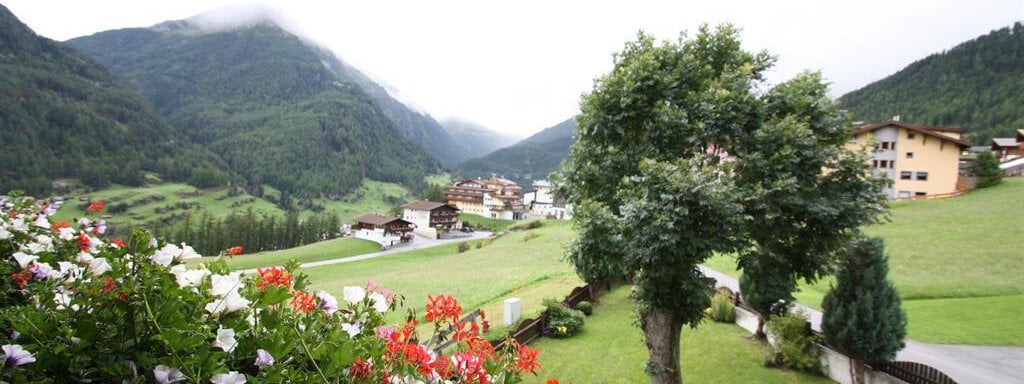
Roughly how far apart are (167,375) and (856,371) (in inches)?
621

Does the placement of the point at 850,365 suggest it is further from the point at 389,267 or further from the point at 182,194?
the point at 182,194

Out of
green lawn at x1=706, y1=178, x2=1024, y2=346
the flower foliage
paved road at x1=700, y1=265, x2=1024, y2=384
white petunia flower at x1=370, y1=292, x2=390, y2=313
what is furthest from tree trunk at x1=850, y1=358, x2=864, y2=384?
white petunia flower at x1=370, y1=292, x2=390, y2=313

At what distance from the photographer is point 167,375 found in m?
1.47

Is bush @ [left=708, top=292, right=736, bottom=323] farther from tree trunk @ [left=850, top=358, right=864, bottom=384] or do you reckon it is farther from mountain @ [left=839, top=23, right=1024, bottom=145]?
mountain @ [left=839, top=23, right=1024, bottom=145]

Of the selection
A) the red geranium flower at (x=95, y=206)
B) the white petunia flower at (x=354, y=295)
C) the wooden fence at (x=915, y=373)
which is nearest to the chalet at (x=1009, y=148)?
the wooden fence at (x=915, y=373)

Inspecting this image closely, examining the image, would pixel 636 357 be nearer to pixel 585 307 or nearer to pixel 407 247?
pixel 585 307

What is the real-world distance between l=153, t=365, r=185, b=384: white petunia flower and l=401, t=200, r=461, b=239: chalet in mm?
102820

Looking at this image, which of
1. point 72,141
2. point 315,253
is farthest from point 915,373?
point 72,141

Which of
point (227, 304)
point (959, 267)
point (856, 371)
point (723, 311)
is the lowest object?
point (723, 311)

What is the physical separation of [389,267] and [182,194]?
463ft

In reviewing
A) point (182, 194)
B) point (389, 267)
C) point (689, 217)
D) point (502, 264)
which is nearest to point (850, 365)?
point (689, 217)

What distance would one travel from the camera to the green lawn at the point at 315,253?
201ft

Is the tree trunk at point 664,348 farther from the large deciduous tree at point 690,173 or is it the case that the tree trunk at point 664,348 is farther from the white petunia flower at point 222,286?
the white petunia flower at point 222,286

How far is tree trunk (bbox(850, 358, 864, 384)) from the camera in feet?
40.5
